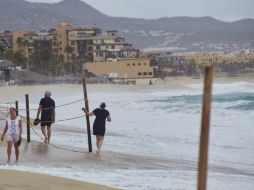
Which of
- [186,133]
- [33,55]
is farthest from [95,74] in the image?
[186,133]

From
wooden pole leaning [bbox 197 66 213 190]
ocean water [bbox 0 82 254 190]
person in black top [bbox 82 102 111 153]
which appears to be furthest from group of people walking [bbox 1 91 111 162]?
wooden pole leaning [bbox 197 66 213 190]

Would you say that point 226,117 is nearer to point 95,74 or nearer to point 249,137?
point 249,137

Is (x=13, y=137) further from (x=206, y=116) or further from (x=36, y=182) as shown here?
(x=206, y=116)

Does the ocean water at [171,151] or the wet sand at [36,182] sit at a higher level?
the wet sand at [36,182]

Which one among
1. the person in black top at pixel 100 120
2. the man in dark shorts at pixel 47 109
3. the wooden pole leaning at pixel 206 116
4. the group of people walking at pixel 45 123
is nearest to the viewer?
the wooden pole leaning at pixel 206 116

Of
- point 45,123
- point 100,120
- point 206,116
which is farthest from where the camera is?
point 45,123

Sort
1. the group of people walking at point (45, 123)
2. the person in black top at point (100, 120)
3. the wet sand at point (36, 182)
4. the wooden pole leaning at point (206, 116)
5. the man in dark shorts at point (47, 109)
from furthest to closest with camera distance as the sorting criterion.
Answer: the man in dark shorts at point (47, 109) → the person in black top at point (100, 120) → the group of people walking at point (45, 123) → the wet sand at point (36, 182) → the wooden pole leaning at point (206, 116)

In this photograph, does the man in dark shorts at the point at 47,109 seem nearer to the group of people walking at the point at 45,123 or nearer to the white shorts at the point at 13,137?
the group of people walking at the point at 45,123

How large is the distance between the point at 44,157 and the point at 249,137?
9.86 m

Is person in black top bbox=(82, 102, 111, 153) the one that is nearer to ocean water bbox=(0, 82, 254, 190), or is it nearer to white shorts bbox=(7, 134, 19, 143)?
ocean water bbox=(0, 82, 254, 190)

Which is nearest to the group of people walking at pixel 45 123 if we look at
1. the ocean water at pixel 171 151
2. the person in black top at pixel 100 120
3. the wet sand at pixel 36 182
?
the person in black top at pixel 100 120

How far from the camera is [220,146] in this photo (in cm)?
1717

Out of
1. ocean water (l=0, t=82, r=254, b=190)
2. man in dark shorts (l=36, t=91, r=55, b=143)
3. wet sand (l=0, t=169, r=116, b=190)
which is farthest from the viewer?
man in dark shorts (l=36, t=91, r=55, b=143)

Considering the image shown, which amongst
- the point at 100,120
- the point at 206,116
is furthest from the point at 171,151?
the point at 206,116
